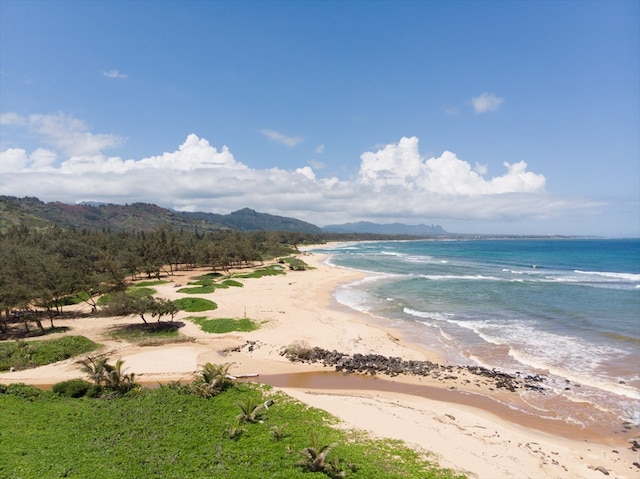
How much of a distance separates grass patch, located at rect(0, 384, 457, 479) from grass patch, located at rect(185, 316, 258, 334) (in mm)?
14798

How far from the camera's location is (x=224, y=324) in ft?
111

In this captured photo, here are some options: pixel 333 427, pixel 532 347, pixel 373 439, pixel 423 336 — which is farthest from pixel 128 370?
pixel 532 347

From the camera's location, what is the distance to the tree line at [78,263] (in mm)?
32562

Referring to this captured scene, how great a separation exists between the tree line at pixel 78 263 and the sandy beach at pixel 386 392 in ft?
13.2

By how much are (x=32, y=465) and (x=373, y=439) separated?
12.1 m

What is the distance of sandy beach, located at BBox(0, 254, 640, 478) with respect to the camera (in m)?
14.7

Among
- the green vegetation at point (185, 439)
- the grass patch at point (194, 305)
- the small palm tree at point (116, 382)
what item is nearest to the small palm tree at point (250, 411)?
the green vegetation at point (185, 439)

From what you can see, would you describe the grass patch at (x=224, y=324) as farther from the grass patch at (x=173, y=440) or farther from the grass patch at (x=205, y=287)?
the grass patch at (x=205, y=287)

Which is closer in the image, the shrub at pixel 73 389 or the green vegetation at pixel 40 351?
the shrub at pixel 73 389

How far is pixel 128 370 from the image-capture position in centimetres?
2350

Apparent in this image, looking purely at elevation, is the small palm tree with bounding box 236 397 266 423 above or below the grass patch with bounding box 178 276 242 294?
above

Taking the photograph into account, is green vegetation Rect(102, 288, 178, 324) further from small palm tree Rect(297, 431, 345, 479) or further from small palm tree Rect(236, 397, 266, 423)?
small palm tree Rect(297, 431, 345, 479)

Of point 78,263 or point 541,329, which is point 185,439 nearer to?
point 541,329

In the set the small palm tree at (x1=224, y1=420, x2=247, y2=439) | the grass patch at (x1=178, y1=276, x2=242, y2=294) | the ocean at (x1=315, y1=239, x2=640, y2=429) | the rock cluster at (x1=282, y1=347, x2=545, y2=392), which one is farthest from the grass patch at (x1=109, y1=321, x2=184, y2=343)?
the ocean at (x1=315, y1=239, x2=640, y2=429)
